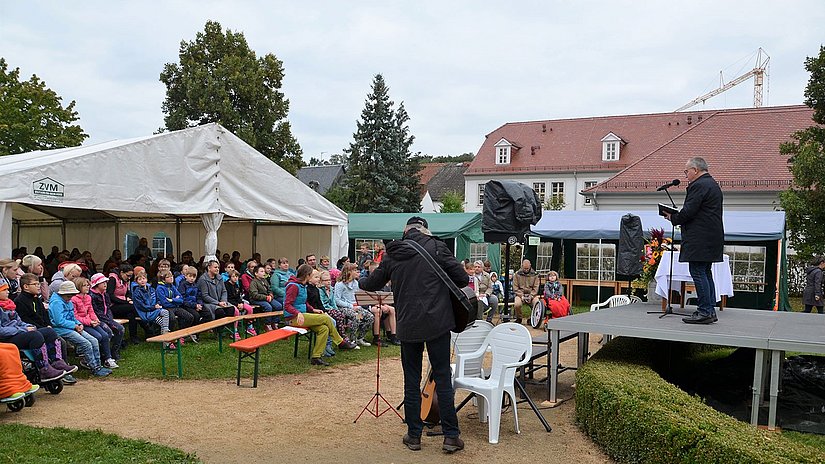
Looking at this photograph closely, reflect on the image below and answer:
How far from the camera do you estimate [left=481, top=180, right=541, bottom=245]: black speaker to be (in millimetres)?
8031

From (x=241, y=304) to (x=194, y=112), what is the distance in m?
19.6

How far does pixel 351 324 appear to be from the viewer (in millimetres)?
9312

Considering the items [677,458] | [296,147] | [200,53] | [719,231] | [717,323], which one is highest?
[200,53]

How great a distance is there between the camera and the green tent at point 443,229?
57.1ft

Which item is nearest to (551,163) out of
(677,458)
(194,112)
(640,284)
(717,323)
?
(194,112)

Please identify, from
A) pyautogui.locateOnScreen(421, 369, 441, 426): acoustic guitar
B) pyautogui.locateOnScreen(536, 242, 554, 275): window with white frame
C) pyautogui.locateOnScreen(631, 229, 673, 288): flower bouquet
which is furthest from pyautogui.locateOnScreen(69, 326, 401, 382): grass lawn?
pyautogui.locateOnScreen(536, 242, 554, 275): window with white frame

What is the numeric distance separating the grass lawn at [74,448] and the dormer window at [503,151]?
115 feet

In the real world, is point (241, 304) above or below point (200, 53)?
below

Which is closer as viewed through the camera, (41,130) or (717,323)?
(717,323)

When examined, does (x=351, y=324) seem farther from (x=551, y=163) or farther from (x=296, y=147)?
(x=551, y=163)

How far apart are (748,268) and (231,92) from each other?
20904 mm

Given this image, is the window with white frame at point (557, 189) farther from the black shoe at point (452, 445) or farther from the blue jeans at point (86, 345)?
the black shoe at point (452, 445)

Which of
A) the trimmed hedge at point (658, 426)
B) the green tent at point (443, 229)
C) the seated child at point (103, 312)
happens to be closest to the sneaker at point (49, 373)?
the seated child at point (103, 312)

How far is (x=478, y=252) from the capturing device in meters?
19.0
